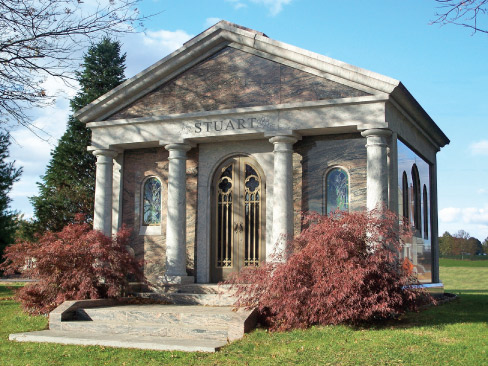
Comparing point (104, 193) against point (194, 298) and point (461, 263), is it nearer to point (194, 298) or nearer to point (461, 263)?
point (194, 298)

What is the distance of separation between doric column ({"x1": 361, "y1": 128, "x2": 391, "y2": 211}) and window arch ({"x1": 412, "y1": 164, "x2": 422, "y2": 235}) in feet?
13.3

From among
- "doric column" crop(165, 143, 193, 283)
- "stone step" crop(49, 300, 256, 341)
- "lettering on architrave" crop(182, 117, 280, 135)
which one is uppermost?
"lettering on architrave" crop(182, 117, 280, 135)

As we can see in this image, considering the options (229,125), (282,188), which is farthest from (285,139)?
(229,125)

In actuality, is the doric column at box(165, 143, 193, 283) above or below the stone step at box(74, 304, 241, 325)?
above

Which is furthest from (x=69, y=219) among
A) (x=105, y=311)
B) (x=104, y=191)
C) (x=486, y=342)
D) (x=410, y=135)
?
(x=486, y=342)

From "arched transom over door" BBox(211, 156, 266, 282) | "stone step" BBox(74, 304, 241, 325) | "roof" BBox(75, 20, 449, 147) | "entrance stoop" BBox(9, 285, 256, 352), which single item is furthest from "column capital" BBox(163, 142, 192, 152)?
"stone step" BBox(74, 304, 241, 325)

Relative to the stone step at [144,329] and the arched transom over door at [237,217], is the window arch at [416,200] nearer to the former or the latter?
the arched transom over door at [237,217]

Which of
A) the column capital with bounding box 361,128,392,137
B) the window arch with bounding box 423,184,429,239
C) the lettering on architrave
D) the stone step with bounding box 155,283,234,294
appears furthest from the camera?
the window arch with bounding box 423,184,429,239

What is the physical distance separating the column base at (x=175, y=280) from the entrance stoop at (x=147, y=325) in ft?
4.36

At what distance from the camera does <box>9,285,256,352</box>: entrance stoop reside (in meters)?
10.8

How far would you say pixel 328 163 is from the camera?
14.8 meters

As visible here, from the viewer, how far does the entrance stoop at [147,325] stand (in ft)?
35.5

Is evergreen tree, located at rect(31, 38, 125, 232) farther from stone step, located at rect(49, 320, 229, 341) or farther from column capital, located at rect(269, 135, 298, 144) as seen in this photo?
stone step, located at rect(49, 320, 229, 341)

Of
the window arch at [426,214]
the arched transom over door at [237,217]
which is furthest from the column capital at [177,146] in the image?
the window arch at [426,214]
